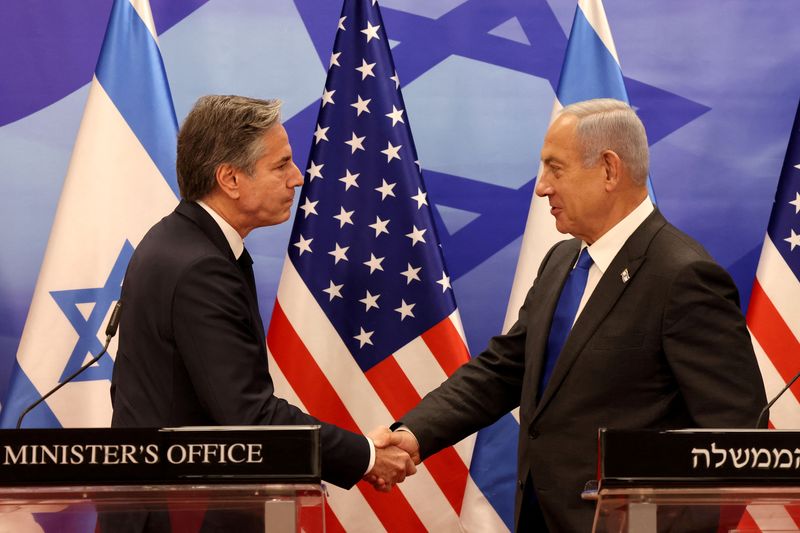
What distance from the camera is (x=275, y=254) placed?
14.9ft

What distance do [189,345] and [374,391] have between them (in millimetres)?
1441

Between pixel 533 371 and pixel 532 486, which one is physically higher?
pixel 533 371

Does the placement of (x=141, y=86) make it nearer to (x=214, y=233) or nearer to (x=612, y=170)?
(x=214, y=233)

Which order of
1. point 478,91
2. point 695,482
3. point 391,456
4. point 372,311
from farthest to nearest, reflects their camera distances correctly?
point 478,91 < point 372,311 < point 391,456 < point 695,482

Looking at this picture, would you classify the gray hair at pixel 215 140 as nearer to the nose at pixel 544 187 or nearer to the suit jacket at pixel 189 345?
the suit jacket at pixel 189 345

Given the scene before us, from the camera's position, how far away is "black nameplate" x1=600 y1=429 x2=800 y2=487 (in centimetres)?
186

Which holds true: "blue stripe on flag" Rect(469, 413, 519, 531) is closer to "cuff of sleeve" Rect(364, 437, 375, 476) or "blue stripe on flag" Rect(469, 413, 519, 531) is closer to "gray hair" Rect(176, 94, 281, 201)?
"cuff of sleeve" Rect(364, 437, 375, 476)

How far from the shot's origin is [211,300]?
8.68ft

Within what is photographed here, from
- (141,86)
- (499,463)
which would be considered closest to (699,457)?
(499,463)

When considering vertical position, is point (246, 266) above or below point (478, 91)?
below

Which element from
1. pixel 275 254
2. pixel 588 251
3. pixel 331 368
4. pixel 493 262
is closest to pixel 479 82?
pixel 493 262

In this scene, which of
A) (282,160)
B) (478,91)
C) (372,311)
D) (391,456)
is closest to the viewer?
(282,160)

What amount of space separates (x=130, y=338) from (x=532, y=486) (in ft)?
3.79

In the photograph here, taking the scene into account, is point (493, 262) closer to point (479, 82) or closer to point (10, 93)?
point (479, 82)
